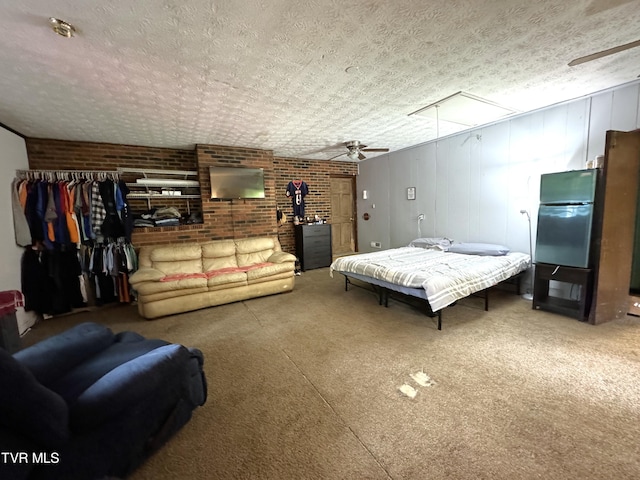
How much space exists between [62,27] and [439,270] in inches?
143

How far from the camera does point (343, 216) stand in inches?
268

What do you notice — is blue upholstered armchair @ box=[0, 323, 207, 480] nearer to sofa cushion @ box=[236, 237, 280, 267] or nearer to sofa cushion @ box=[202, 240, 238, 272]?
sofa cushion @ box=[202, 240, 238, 272]

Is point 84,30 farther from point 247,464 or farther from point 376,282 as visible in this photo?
point 376,282

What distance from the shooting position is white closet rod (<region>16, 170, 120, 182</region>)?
3430 millimetres

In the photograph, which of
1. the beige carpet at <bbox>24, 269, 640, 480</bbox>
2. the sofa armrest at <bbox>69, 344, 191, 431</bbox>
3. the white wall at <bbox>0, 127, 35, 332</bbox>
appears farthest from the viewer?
the white wall at <bbox>0, 127, 35, 332</bbox>

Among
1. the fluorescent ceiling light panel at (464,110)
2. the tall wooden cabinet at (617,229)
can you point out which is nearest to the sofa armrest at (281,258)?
the fluorescent ceiling light panel at (464,110)

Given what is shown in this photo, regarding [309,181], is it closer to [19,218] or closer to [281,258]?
[281,258]

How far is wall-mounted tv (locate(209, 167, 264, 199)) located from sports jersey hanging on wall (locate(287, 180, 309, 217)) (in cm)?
102

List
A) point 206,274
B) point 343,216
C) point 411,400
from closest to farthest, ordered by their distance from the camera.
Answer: point 411,400 → point 206,274 → point 343,216

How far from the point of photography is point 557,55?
215 centimetres

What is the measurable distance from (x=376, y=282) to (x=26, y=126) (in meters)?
4.75

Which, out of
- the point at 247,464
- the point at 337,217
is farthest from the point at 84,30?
the point at 337,217

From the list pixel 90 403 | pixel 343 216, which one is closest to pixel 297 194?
pixel 343 216

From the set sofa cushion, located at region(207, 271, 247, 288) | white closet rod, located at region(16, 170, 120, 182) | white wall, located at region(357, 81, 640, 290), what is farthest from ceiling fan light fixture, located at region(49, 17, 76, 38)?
white wall, located at region(357, 81, 640, 290)
